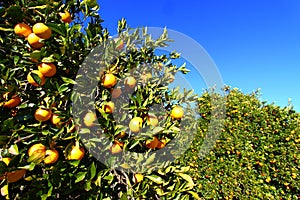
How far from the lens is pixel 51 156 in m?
0.92

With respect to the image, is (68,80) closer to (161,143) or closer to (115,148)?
(115,148)

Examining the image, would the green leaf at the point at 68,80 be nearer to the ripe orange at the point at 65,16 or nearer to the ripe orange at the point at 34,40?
the ripe orange at the point at 34,40

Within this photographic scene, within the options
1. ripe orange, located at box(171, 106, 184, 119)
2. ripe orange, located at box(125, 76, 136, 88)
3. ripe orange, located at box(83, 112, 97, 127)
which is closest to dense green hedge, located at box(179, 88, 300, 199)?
ripe orange, located at box(171, 106, 184, 119)

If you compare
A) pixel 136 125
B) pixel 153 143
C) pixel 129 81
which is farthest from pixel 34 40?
pixel 153 143

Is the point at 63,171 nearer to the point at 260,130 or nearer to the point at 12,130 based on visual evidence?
the point at 12,130

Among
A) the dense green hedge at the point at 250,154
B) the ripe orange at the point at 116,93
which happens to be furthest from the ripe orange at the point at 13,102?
the dense green hedge at the point at 250,154

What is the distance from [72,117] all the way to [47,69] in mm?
203

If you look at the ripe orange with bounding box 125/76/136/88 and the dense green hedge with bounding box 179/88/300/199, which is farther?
the dense green hedge with bounding box 179/88/300/199

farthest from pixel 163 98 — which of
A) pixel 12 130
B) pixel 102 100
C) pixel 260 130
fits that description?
pixel 260 130

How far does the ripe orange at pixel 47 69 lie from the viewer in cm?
95

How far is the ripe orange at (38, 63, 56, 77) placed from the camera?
3.13 ft

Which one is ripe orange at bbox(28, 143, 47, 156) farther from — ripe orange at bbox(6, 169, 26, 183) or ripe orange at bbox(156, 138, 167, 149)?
ripe orange at bbox(156, 138, 167, 149)

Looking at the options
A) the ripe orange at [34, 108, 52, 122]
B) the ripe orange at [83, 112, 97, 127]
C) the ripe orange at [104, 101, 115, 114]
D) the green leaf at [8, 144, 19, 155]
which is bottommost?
the green leaf at [8, 144, 19, 155]

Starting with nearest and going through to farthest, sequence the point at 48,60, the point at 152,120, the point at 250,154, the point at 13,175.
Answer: the point at 13,175, the point at 48,60, the point at 152,120, the point at 250,154
